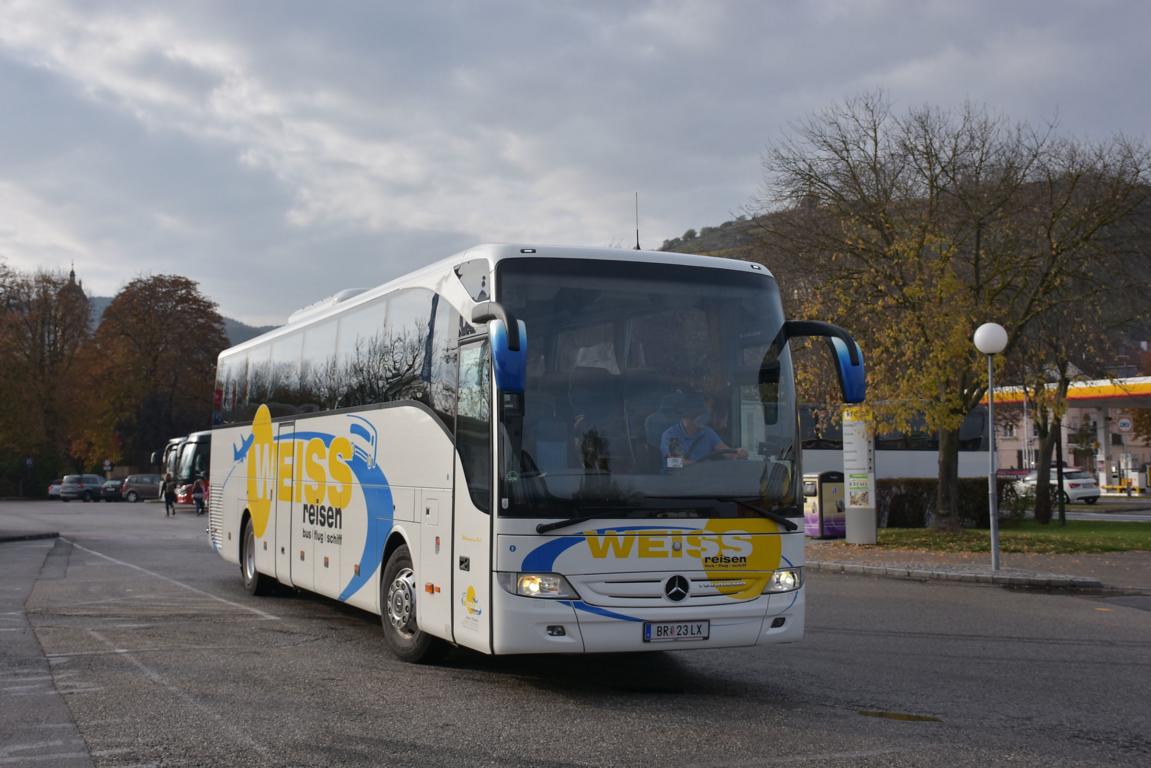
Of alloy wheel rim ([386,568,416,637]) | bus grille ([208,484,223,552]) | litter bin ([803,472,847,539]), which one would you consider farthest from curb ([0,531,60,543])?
alloy wheel rim ([386,568,416,637])

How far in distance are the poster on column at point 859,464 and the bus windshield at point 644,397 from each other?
15.9 m

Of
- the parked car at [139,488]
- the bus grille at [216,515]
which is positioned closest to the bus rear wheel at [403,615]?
the bus grille at [216,515]

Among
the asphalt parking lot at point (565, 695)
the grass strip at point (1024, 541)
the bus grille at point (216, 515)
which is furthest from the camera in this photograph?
the grass strip at point (1024, 541)

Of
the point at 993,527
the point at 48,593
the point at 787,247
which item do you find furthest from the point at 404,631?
the point at 787,247

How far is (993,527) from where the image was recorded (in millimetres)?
17562

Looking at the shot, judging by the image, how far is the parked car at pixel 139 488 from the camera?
66938 mm

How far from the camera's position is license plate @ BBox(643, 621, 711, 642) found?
781 centimetres

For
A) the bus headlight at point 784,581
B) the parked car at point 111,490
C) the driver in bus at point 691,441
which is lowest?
the parked car at point 111,490

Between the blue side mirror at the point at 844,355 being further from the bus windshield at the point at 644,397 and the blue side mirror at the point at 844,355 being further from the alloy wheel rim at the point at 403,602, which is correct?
the alloy wheel rim at the point at 403,602

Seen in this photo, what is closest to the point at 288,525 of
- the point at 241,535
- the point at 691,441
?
the point at 241,535

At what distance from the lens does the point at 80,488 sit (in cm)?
6525

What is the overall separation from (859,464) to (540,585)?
695 inches

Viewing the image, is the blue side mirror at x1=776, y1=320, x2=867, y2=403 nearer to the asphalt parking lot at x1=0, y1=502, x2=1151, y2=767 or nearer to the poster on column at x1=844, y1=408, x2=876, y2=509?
the asphalt parking lot at x1=0, y1=502, x2=1151, y2=767

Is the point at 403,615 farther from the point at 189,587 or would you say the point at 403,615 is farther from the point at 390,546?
the point at 189,587
